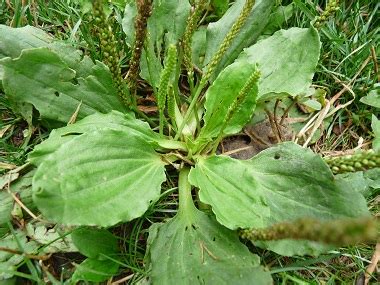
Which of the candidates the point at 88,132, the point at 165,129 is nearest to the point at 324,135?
the point at 165,129

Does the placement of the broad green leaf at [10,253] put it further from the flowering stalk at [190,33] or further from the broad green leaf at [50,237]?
the flowering stalk at [190,33]

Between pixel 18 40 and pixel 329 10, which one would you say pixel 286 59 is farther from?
pixel 18 40

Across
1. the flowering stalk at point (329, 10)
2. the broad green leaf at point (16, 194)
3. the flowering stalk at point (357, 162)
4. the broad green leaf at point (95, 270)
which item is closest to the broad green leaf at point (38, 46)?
the broad green leaf at point (16, 194)

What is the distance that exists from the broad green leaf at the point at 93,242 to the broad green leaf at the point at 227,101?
0.63m

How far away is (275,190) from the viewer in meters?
2.19

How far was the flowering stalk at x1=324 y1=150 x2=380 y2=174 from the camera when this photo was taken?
1.79 m

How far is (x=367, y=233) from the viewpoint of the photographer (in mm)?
910

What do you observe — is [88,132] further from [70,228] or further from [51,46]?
[51,46]

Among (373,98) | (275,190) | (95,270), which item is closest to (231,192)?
(275,190)

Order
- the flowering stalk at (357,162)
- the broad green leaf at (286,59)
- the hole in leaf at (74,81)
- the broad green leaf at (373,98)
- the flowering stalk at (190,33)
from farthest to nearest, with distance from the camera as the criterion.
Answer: the broad green leaf at (373,98), the hole in leaf at (74,81), the broad green leaf at (286,59), the flowering stalk at (190,33), the flowering stalk at (357,162)

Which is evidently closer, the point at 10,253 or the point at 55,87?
the point at 10,253

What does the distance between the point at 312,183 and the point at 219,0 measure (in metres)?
1.19

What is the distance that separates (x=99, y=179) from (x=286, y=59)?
3.61 ft

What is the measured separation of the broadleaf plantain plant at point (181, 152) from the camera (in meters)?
1.96
